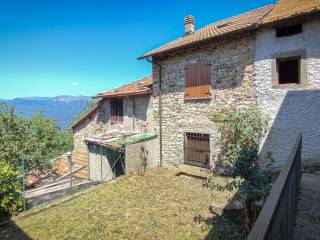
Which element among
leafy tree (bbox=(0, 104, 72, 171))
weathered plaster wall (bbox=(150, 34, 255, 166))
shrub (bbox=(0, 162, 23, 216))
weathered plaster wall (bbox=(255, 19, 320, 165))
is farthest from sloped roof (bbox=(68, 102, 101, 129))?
weathered plaster wall (bbox=(255, 19, 320, 165))

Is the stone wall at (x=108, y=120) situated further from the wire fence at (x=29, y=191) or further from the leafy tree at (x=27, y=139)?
the wire fence at (x=29, y=191)

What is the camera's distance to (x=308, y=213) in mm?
3973

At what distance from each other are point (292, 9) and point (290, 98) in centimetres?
317

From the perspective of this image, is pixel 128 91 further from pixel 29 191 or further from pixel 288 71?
pixel 288 71

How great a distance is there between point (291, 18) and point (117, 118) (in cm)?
1114

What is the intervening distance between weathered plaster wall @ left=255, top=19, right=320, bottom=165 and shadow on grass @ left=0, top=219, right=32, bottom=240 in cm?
842

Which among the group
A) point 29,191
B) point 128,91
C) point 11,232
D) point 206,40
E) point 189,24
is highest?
point 189,24

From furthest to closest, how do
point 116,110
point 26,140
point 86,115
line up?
point 86,115 → point 26,140 → point 116,110

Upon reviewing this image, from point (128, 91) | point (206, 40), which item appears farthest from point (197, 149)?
point (128, 91)

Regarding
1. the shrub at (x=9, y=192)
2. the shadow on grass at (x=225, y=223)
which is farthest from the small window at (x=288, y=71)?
the shrub at (x=9, y=192)

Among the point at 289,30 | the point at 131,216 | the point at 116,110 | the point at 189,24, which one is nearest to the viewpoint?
the point at 131,216

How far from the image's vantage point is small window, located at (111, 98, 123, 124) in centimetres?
1552

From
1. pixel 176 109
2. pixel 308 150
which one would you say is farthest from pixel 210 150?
pixel 308 150

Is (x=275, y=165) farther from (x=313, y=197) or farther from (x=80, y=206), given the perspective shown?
(x=80, y=206)
